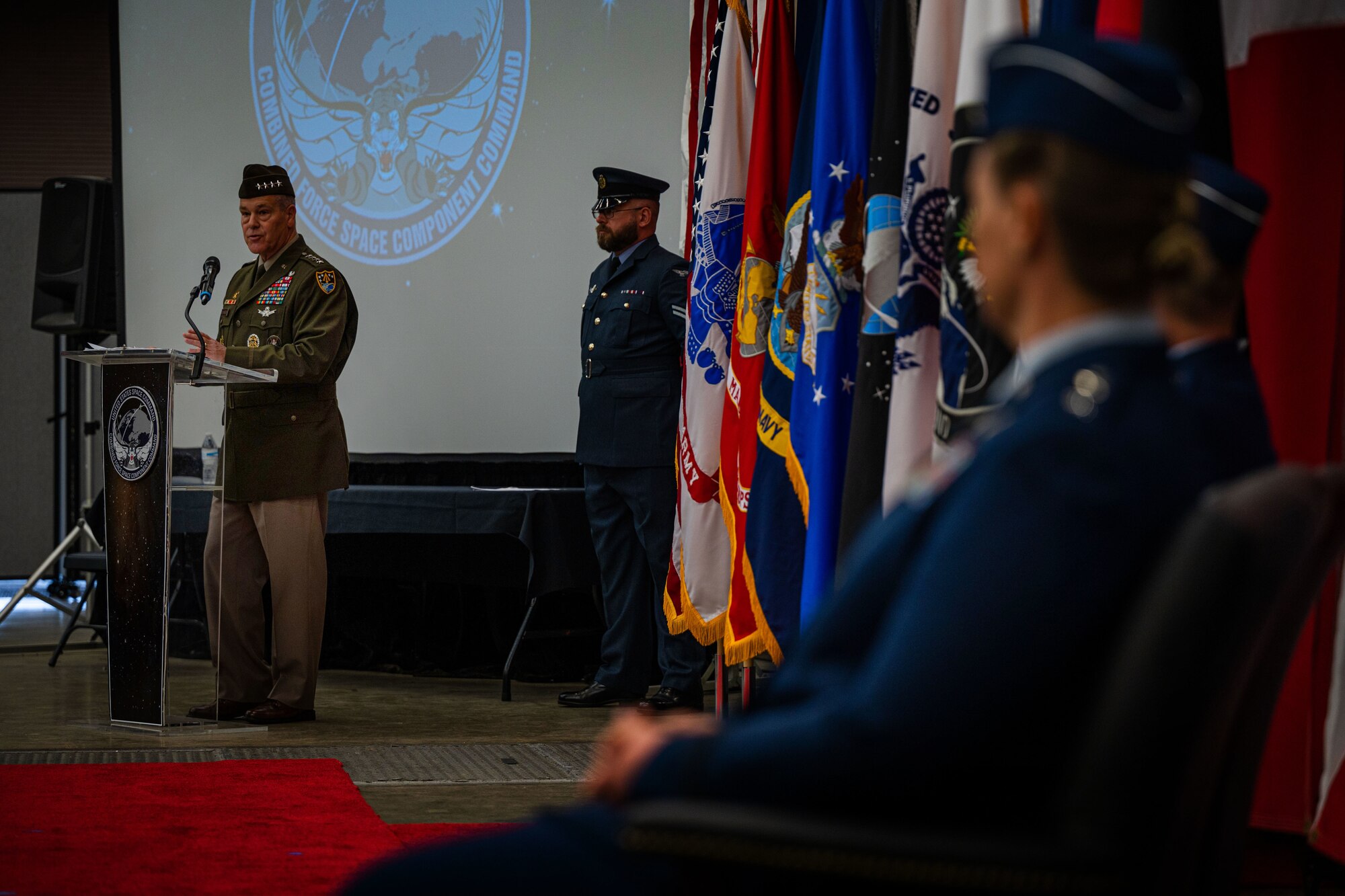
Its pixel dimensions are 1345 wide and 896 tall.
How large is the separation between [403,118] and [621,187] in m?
1.28

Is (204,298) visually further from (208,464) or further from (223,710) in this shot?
(208,464)

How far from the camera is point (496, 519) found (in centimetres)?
445

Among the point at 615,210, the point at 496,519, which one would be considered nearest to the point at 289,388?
the point at 496,519

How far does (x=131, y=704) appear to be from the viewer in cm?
360

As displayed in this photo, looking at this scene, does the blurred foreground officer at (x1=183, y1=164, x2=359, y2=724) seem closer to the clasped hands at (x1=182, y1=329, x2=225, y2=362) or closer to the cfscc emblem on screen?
the clasped hands at (x1=182, y1=329, x2=225, y2=362)

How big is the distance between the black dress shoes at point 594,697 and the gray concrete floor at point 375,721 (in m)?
0.05

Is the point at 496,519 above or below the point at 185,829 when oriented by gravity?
above

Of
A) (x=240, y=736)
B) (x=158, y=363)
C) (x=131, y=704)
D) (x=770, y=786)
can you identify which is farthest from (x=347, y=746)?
(x=770, y=786)

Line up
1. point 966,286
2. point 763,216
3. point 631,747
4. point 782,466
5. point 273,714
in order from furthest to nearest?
point 273,714 → point 763,216 → point 782,466 → point 966,286 → point 631,747

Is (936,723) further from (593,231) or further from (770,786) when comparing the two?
(593,231)

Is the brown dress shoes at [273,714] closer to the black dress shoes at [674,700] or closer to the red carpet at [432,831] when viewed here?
the black dress shoes at [674,700]

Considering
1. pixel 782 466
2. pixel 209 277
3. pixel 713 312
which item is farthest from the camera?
pixel 209 277

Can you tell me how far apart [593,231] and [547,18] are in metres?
0.83

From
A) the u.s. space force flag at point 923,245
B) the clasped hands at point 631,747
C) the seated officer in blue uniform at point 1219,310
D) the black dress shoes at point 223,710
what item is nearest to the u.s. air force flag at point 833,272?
the u.s. space force flag at point 923,245
